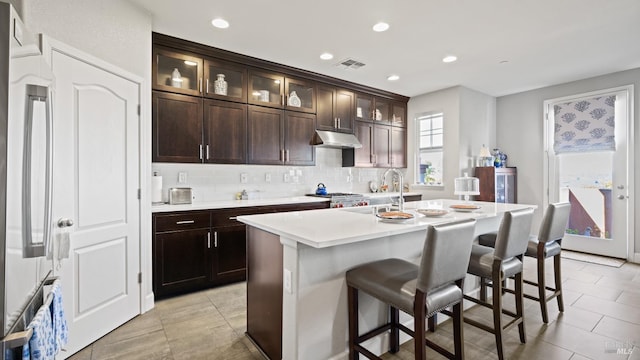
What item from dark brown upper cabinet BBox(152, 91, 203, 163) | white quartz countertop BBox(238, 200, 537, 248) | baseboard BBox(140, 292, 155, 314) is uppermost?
dark brown upper cabinet BBox(152, 91, 203, 163)

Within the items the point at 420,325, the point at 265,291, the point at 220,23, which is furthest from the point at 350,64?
the point at 420,325

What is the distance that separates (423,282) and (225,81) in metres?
3.28

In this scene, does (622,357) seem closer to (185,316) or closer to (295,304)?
(295,304)

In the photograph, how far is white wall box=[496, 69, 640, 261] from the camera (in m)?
5.07

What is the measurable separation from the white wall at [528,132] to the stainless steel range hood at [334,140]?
2919 mm

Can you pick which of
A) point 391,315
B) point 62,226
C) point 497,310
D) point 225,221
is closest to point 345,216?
point 391,315

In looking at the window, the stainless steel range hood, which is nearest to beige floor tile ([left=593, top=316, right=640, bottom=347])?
the window

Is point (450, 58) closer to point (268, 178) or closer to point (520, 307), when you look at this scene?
point (268, 178)

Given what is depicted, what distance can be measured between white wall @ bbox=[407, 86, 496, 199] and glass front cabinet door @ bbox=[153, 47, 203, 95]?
12.8ft

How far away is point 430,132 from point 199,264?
4.43 meters

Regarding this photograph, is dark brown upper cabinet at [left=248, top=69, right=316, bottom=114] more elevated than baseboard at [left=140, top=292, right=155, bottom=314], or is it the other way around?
dark brown upper cabinet at [left=248, top=69, right=316, bottom=114]

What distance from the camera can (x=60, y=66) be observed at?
82.0 inches

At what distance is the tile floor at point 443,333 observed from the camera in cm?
211

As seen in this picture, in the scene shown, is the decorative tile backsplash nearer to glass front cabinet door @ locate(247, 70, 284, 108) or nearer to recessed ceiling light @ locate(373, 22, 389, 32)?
glass front cabinet door @ locate(247, 70, 284, 108)
